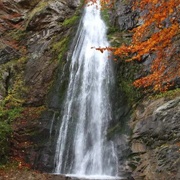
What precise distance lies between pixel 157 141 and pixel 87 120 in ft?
11.7

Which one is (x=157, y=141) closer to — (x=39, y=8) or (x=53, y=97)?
(x=53, y=97)

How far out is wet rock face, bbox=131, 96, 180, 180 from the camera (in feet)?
25.0

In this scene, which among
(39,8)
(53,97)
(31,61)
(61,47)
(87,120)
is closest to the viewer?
(87,120)

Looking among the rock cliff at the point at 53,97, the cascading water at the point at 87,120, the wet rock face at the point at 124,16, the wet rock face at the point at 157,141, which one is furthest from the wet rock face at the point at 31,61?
the wet rock face at the point at 157,141

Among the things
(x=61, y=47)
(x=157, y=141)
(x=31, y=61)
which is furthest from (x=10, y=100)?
(x=157, y=141)

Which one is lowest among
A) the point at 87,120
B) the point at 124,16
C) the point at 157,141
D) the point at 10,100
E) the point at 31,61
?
the point at 157,141

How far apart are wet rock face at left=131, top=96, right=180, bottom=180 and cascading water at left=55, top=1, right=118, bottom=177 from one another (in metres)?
1.17

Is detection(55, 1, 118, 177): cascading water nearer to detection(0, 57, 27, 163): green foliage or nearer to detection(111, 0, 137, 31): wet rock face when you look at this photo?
detection(111, 0, 137, 31): wet rock face

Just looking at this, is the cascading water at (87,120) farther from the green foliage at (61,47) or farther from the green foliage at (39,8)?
the green foliage at (39,8)

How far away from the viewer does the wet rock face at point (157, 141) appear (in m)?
7.61

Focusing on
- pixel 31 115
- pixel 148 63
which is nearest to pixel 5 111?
pixel 31 115

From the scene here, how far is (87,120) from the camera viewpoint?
1115 cm

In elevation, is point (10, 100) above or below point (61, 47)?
below

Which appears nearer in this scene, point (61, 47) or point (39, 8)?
point (61, 47)
